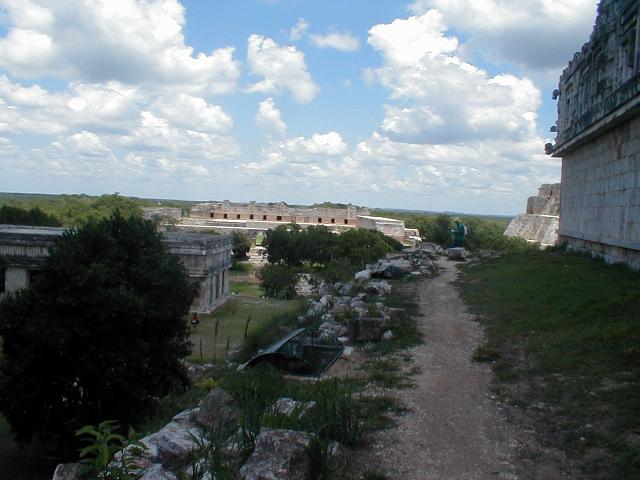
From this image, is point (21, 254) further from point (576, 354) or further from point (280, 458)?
point (280, 458)

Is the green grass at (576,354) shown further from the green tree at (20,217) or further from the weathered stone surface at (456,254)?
the green tree at (20,217)

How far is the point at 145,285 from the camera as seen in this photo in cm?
1086

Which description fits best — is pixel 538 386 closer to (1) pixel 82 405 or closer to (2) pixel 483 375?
(2) pixel 483 375

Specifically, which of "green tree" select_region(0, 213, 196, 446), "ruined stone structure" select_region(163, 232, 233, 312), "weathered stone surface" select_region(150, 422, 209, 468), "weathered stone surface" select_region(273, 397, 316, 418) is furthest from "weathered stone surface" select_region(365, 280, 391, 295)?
"ruined stone structure" select_region(163, 232, 233, 312)

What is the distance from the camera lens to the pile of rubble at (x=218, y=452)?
390 cm

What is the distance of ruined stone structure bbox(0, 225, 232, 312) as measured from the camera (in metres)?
22.4

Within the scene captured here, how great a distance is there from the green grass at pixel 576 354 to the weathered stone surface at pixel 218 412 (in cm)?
257

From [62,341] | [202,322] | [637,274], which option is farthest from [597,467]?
[202,322]

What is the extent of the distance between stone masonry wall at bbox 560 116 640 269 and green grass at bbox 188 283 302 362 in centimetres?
648

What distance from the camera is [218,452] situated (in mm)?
3949

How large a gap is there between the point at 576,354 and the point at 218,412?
4114 mm

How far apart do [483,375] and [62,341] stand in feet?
21.1

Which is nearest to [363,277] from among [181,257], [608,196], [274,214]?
[608,196]

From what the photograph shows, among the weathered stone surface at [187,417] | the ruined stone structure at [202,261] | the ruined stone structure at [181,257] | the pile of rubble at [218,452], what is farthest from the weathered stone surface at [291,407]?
the ruined stone structure at [202,261]
